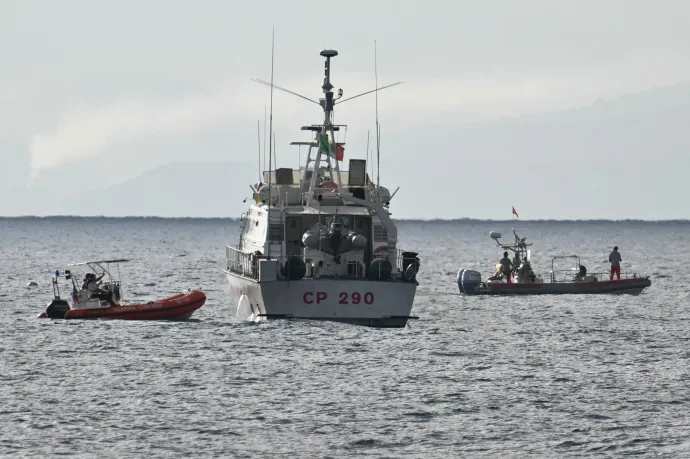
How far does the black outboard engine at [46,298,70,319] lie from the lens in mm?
52625

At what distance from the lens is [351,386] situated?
36.7 meters

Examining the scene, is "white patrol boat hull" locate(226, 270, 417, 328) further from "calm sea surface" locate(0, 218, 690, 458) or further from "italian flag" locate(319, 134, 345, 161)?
"italian flag" locate(319, 134, 345, 161)

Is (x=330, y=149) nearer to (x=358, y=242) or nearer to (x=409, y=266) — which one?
(x=358, y=242)

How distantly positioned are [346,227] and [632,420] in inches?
738

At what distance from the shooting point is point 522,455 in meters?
28.1

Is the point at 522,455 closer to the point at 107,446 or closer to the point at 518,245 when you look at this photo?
the point at 107,446

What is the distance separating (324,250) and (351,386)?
1193cm

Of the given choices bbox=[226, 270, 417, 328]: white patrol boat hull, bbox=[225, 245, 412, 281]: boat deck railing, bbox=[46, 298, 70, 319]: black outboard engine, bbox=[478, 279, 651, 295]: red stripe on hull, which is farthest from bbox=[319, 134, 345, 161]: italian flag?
bbox=[478, 279, 651, 295]: red stripe on hull

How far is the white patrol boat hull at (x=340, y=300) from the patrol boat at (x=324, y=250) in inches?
1.4

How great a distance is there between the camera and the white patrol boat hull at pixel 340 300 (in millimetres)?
45688

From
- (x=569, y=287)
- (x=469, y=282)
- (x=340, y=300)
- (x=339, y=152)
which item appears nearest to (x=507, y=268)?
(x=469, y=282)

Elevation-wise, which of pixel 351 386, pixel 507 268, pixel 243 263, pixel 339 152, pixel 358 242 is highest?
pixel 339 152

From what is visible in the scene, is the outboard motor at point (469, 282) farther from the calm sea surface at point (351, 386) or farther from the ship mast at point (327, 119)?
the ship mast at point (327, 119)

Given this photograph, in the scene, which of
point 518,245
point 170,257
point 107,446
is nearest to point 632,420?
point 107,446
